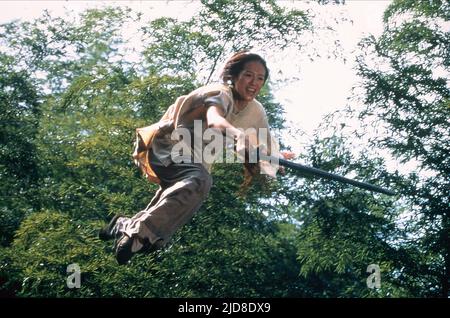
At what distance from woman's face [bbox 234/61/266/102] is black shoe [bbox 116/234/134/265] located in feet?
3.43

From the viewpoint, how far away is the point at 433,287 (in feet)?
36.2

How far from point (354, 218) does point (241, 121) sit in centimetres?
664

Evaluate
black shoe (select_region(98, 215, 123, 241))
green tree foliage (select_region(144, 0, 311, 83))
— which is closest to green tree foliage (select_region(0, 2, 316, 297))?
green tree foliage (select_region(144, 0, 311, 83))

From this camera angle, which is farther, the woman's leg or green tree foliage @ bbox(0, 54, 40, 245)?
green tree foliage @ bbox(0, 54, 40, 245)

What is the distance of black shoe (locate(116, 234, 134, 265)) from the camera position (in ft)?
16.2

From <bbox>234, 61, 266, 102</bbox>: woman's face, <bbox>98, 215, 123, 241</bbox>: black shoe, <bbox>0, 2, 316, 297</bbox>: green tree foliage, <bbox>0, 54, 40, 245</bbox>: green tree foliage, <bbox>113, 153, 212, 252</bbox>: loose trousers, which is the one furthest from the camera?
<bbox>0, 54, 40, 245</bbox>: green tree foliage

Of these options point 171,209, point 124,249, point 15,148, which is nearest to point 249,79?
point 171,209

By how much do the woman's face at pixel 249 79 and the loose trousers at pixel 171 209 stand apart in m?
0.49

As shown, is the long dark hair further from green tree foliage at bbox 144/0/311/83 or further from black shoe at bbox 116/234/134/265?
green tree foliage at bbox 144/0/311/83

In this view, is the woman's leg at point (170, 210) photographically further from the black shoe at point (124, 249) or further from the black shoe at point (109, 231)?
the black shoe at point (109, 231)

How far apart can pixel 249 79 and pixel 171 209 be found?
0.86 metres

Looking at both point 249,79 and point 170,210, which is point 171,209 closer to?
point 170,210
